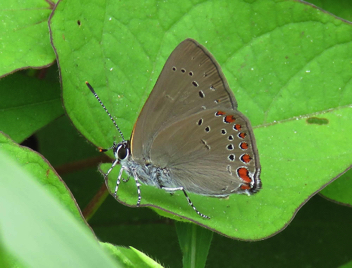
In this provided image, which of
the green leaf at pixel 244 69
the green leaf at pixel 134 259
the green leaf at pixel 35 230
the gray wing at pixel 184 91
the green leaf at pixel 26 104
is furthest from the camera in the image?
the green leaf at pixel 26 104

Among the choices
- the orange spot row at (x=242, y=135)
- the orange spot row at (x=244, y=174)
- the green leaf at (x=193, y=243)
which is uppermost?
the orange spot row at (x=242, y=135)

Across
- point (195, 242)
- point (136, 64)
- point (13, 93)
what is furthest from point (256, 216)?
point (13, 93)

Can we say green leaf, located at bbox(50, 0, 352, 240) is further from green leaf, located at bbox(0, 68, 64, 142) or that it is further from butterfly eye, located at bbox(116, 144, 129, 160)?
green leaf, located at bbox(0, 68, 64, 142)

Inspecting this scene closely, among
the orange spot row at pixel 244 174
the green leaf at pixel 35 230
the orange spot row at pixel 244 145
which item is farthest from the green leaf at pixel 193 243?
the green leaf at pixel 35 230

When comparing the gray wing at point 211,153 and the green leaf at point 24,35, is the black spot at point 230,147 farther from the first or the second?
the green leaf at point 24,35

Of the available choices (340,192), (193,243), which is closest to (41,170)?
(193,243)

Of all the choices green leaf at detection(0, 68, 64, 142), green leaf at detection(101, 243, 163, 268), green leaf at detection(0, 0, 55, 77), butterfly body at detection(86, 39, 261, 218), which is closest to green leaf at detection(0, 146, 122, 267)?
green leaf at detection(101, 243, 163, 268)

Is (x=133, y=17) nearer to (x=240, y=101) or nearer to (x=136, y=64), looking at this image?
(x=136, y=64)
